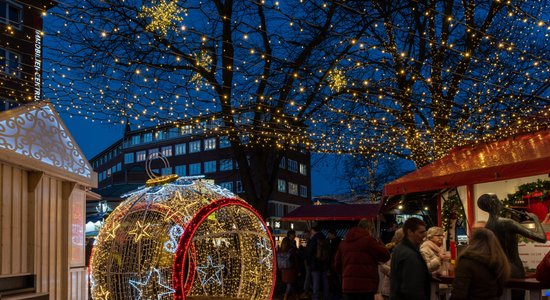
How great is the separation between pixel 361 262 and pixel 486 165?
371 centimetres

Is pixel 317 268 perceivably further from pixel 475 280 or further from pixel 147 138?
pixel 147 138

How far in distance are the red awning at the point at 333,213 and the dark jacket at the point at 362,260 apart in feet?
56.4

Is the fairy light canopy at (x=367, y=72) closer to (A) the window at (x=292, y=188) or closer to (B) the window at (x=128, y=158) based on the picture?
(A) the window at (x=292, y=188)

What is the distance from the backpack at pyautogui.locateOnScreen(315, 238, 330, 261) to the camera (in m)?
14.0

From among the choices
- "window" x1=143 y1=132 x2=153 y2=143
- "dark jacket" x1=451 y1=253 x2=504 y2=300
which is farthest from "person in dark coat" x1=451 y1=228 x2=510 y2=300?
"window" x1=143 y1=132 x2=153 y2=143

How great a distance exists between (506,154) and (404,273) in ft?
18.0

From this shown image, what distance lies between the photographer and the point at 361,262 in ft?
24.9

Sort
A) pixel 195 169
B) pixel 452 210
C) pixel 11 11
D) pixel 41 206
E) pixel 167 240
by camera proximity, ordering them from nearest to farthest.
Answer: pixel 41 206
pixel 167 240
pixel 452 210
pixel 11 11
pixel 195 169

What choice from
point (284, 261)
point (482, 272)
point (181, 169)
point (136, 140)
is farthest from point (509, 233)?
point (136, 140)

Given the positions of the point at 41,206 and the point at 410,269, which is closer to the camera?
the point at 410,269

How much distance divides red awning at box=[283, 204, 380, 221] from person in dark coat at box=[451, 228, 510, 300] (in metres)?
19.5

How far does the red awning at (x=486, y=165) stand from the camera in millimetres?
9242

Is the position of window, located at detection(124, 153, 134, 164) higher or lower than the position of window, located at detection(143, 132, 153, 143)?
lower

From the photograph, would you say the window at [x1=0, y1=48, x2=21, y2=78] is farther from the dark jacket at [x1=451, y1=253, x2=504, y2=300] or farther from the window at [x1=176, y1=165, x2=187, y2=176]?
the window at [x1=176, y1=165, x2=187, y2=176]
